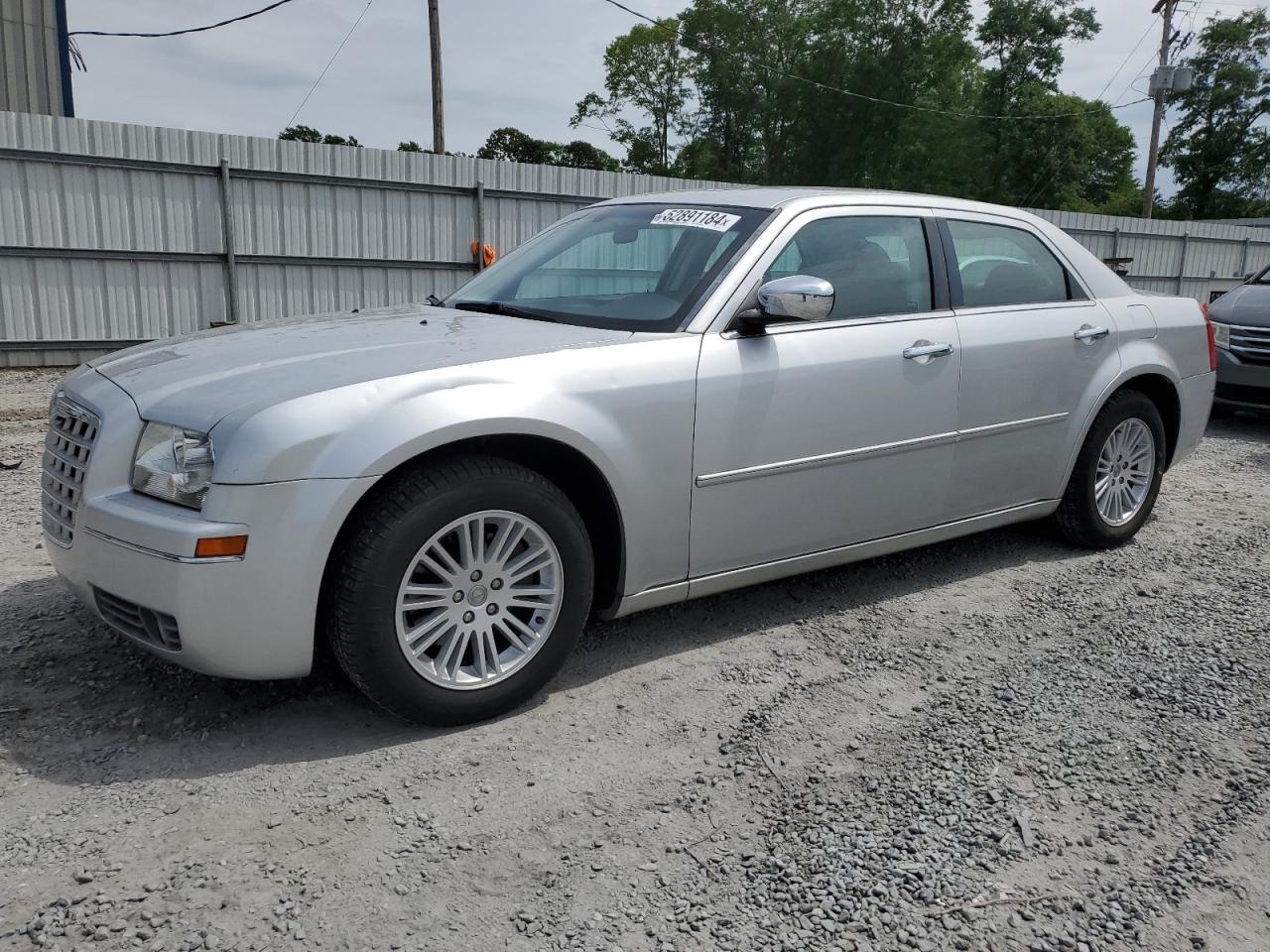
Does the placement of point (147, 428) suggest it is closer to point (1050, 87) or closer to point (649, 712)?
point (649, 712)

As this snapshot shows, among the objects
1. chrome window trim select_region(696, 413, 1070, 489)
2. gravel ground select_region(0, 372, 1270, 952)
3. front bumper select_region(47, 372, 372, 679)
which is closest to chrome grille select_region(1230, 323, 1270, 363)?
chrome window trim select_region(696, 413, 1070, 489)

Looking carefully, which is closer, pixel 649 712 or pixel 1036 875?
pixel 1036 875

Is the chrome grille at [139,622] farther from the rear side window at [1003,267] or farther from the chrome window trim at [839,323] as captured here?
the rear side window at [1003,267]

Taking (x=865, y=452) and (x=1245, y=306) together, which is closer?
(x=865, y=452)

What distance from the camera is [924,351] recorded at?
13.4ft

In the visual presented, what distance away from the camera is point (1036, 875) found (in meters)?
2.48

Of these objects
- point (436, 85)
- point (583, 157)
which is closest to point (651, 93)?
point (583, 157)

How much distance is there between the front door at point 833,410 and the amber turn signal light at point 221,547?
145 centimetres

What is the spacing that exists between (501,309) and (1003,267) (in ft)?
7.44

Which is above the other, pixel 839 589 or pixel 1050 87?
pixel 1050 87

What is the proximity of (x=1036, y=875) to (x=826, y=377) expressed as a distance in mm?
1860

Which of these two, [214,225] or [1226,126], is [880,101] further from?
[214,225]

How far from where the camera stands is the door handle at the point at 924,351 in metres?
4.05

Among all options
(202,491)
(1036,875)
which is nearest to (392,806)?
(202,491)
